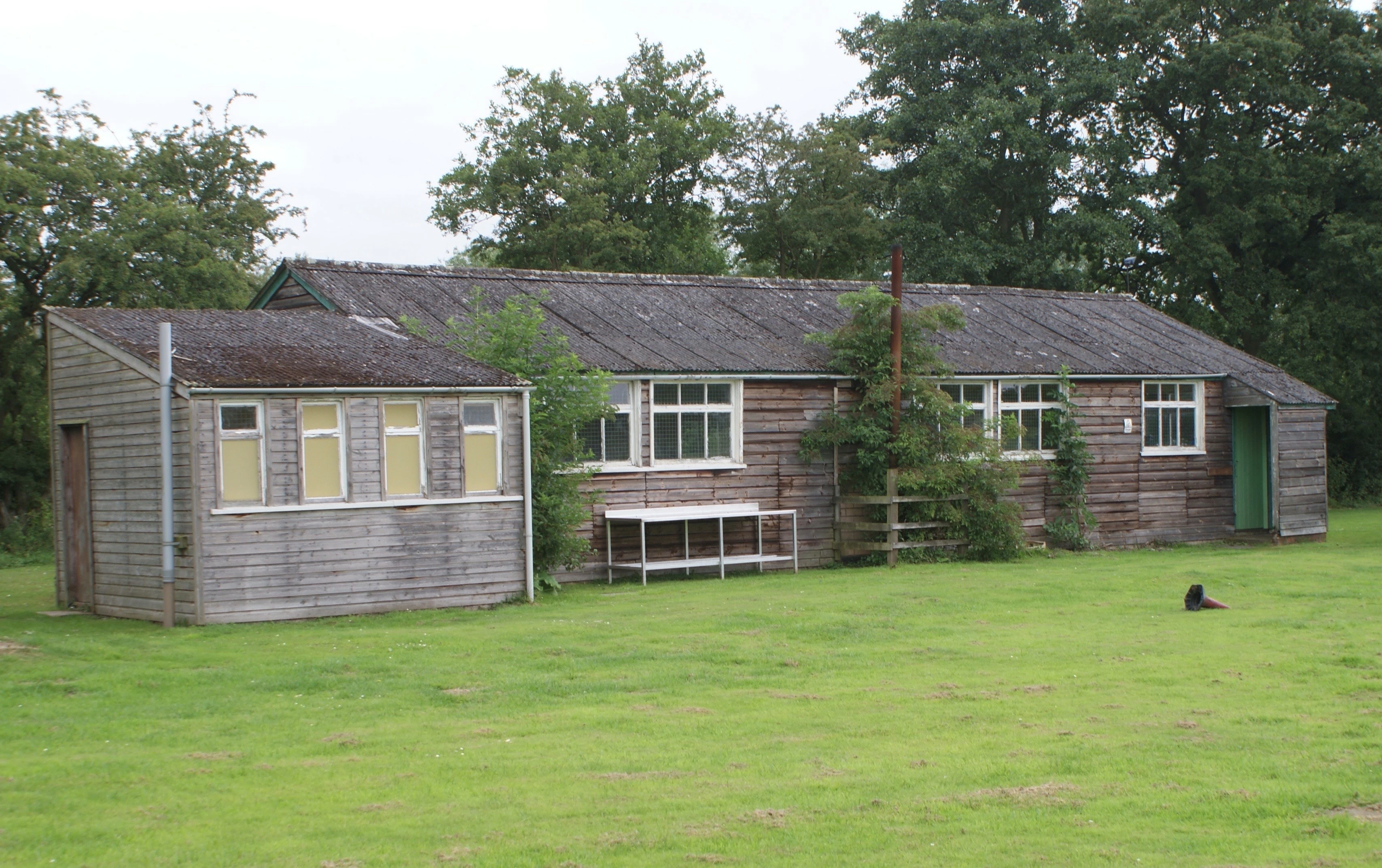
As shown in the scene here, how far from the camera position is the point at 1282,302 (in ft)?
124

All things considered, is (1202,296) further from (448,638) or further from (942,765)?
(942,765)

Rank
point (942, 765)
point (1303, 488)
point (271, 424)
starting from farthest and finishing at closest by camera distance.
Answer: point (1303, 488)
point (271, 424)
point (942, 765)

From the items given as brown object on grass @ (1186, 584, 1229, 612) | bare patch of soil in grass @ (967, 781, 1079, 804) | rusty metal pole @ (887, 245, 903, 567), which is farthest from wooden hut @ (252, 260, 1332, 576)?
bare patch of soil in grass @ (967, 781, 1079, 804)

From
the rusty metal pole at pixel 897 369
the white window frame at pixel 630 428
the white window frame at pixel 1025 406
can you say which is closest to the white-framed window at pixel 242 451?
the white window frame at pixel 630 428

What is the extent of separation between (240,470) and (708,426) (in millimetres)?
8135

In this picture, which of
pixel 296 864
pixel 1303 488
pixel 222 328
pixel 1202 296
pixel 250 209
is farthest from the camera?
pixel 1202 296

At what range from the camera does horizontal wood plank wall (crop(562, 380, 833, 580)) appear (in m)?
20.4

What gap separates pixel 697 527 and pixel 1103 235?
22.1 metres

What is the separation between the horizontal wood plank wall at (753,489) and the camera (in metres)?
20.4

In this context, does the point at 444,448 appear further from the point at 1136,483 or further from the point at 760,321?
the point at 1136,483

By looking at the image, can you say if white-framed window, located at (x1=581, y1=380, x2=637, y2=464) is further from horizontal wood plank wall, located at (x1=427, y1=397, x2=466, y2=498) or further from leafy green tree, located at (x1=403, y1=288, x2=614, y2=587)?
horizontal wood plank wall, located at (x1=427, y1=397, x2=466, y2=498)

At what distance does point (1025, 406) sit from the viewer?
80.6ft

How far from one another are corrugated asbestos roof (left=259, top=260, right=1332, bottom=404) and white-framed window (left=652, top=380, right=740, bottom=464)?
46 centimetres

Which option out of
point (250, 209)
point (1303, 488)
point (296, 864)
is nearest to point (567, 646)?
point (296, 864)
